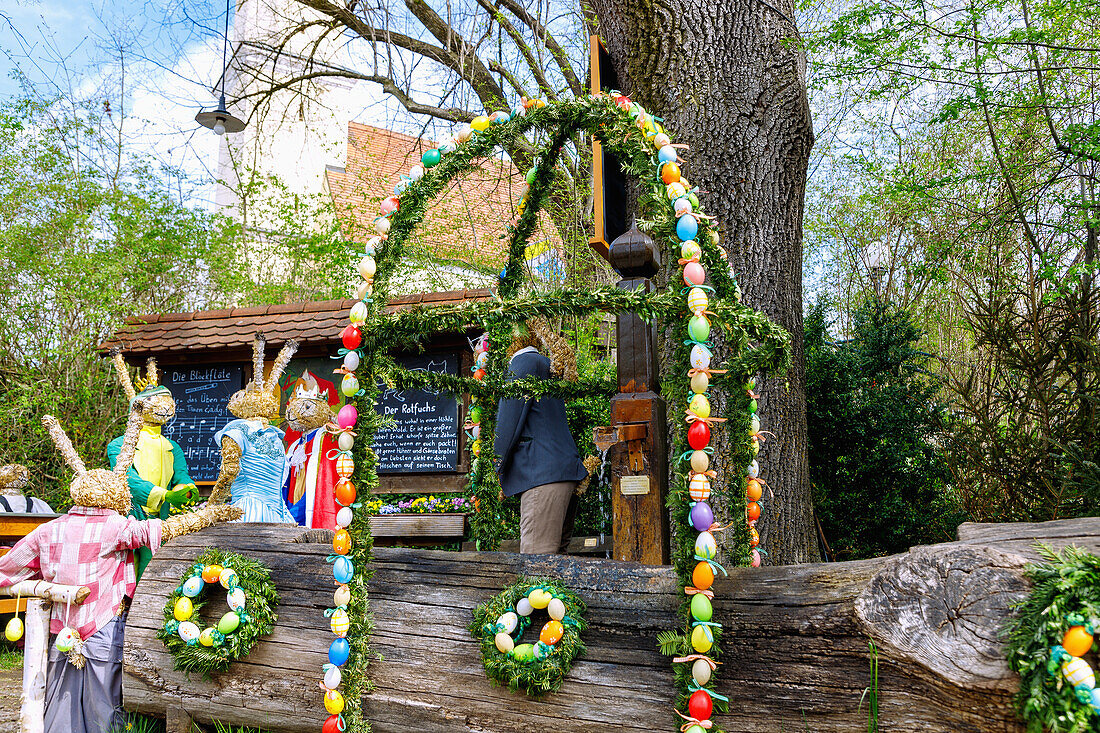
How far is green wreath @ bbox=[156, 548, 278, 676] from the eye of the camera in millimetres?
3166

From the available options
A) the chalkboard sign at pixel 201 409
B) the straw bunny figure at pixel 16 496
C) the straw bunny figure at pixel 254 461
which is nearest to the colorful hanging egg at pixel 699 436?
the straw bunny figure at pixel 254 461

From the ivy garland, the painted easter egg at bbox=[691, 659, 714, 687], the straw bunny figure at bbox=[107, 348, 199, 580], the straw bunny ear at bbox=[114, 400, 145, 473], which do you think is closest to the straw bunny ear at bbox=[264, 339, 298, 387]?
the straw bunny ear at bbox=[114, 400, 145, 473]

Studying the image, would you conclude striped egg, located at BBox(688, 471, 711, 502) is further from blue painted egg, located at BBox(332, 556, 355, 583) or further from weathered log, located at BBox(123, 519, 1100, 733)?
blue painted egg, located at BBox(332, 556, 355, 583)

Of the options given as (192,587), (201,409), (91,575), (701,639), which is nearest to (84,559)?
(91,575)

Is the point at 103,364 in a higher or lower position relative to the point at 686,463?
higher

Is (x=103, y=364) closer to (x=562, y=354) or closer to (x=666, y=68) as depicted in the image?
(x=562, y=354)

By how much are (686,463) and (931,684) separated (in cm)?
96

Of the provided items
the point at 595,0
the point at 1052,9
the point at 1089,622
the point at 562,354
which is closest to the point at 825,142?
the point at 1052,9

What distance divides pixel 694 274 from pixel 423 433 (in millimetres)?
5451

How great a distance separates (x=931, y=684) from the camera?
2158 mm

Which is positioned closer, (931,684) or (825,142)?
(931,684)

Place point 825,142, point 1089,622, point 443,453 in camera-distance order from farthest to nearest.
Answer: point 825,142, point 443,453, point 1089,622

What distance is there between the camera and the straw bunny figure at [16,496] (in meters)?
6.70

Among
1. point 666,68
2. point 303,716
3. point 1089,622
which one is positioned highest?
point 666,68
